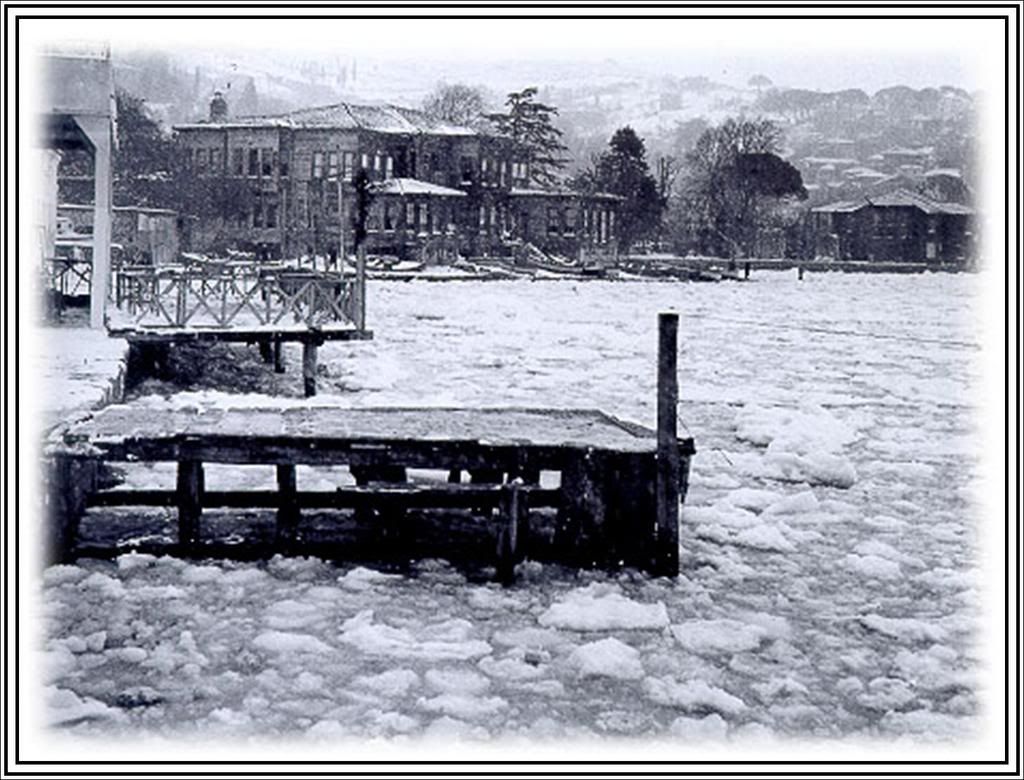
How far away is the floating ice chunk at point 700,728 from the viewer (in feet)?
20.5

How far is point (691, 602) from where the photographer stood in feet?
28.2

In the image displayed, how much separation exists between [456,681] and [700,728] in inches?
52.8

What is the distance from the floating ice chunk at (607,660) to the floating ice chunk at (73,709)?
2.43m

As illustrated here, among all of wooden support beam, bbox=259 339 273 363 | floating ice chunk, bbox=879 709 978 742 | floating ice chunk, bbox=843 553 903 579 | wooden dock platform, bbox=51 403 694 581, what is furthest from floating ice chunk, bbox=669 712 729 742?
wooden support beam, bbox=259 339 273 363

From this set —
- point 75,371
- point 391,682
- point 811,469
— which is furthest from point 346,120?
point 391,682

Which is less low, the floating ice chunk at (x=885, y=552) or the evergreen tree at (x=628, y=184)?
the evergreen tree at (x=628, y=184)

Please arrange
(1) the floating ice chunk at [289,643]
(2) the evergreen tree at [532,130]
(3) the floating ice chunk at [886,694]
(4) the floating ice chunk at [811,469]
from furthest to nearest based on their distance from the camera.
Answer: (2) the evergreen tree at [532,130] < (4) the floating ice chunk at [811,469] < (1) the floating ice chunk at [289,643] < (3) the floating ice chunk at [886,694]

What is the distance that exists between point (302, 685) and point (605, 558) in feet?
10.1

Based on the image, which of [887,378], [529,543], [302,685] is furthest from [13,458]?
[887,378]

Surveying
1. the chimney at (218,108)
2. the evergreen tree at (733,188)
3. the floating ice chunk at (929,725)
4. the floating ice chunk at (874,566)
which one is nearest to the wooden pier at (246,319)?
the floating ice chunk at (874,566)

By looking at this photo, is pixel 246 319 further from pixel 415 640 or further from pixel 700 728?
pixel 700 728

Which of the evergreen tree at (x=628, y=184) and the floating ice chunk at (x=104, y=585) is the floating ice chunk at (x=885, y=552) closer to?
the floating ice chunk at (x=104, y=585)

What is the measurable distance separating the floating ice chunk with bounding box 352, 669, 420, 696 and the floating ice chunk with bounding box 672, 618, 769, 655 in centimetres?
168

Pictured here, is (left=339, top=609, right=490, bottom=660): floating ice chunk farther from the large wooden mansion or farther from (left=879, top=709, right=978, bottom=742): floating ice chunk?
the large wooden mansion
